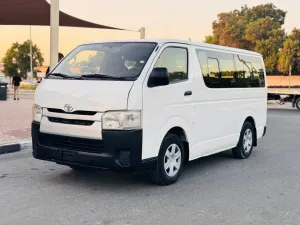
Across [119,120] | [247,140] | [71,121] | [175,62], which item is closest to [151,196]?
[119,120]

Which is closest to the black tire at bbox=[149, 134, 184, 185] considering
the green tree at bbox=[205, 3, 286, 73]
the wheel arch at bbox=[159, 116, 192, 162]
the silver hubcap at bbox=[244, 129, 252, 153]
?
the wheel arch at bbox=[159, 116, 192, 162]

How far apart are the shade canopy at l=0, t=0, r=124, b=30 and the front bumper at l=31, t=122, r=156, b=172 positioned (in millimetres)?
8902

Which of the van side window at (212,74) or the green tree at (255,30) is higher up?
the green tree at (255,30)

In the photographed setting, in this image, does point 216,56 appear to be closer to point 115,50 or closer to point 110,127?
point 115,50

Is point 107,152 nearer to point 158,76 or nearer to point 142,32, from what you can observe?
point 158,76

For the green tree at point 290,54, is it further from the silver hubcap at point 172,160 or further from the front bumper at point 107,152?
the front bumper at point 107,152

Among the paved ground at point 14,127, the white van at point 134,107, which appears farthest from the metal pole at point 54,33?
the white van at point 134,107

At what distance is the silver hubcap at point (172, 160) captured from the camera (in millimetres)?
5578

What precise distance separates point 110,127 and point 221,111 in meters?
2.57

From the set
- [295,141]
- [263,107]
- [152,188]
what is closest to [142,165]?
[152,188]

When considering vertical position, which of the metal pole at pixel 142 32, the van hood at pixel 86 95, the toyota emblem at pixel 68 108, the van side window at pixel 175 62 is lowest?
the toyota emblem at pixel 68 108

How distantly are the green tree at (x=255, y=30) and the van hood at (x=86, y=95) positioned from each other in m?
46.9

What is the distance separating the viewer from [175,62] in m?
5.75

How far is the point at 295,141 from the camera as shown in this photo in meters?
10.1
